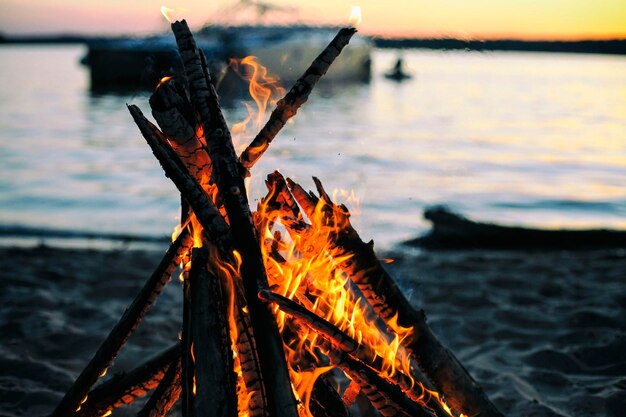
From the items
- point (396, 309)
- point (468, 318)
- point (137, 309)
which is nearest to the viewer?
point (137, 309)

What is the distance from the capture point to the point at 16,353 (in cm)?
551

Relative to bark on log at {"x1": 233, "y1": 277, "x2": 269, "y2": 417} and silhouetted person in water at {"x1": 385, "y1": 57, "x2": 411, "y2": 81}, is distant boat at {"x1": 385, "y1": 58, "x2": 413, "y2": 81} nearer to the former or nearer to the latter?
silhouetted person in water at {"x1": 385, "y1": 57, "x2": 411, "y2": 81}

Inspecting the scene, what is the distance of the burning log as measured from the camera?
247 cm

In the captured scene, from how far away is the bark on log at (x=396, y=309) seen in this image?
9.84 feet

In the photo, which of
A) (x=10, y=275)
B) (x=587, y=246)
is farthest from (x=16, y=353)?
(x=587, y=246)

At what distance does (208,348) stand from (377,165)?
1839 centimetres

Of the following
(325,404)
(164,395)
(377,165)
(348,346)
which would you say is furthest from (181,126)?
(377,165)

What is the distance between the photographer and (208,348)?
8.33ft

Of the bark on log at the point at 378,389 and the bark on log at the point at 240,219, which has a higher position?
the bark on log at the point at 240,219

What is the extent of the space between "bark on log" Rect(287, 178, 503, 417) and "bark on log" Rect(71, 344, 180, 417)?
96cm

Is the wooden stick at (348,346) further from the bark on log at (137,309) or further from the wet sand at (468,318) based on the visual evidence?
the wet sand at (468,318)

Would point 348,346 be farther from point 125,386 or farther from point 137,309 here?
point 125,386

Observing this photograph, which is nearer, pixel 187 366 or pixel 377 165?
pixel 187 366

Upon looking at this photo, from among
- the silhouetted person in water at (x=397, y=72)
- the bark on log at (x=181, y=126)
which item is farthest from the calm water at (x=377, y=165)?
the silhouetted person in water at (x=397, y=72)
